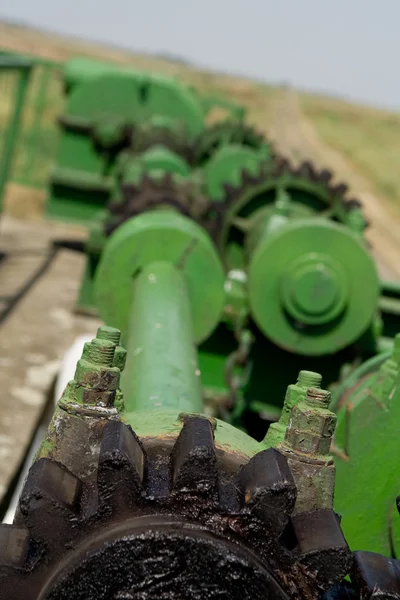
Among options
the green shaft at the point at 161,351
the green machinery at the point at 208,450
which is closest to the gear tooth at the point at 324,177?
the green machinery at the point at 208,450

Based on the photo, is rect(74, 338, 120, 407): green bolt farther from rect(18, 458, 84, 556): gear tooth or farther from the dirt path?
the dirt path

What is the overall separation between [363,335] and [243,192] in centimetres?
139

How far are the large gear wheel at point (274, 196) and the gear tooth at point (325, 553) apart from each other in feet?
14.4

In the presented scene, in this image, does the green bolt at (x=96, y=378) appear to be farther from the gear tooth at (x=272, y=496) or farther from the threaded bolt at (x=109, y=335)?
the gear tooth at (x=272, y=496)

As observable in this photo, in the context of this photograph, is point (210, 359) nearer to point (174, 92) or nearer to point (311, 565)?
point (311, 565)

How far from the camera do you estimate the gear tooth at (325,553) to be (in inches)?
42.6

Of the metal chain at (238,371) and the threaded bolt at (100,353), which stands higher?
the threaded bolt at (100,353)

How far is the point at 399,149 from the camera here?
41.7 metres

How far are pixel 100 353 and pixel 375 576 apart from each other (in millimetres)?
518

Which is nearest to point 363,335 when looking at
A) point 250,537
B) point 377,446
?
point 377,446

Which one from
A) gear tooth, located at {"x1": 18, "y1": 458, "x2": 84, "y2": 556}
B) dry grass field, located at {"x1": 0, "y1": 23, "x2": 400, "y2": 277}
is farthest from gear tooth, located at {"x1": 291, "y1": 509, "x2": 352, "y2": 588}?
dry grass field, located at {"x1": 0, "y1": 23, "x2": 400, "y2": 277}

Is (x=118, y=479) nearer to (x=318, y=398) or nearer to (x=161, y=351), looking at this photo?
(x=318, y=398)

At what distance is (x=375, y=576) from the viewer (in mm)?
1161

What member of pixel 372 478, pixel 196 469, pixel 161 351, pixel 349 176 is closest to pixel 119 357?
pixel 196 469
